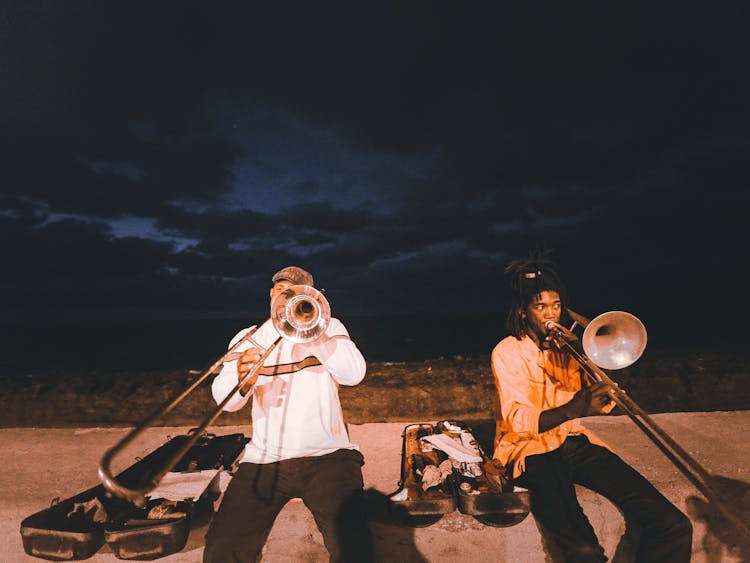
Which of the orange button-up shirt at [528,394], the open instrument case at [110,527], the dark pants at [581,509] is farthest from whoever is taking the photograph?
the orange button-up shirt at [528,394]

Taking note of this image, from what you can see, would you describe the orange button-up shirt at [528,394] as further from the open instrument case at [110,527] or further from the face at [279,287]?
the open instrument case at [110,527]

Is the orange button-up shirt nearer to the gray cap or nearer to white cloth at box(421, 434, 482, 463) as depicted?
white cloth at box(421, 434, 482, 463)

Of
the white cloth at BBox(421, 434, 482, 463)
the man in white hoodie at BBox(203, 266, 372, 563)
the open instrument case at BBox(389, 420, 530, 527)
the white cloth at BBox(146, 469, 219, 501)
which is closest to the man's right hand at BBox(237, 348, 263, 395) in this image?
the man in white hoodie at BBox(203, 266, 372, 563)

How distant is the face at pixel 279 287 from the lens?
3.30 m

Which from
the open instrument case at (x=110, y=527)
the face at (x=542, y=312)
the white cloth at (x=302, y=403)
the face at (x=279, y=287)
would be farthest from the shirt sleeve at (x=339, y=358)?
the face at (x=542, y=312)

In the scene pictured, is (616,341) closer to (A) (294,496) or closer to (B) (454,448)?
(B) (454,448)

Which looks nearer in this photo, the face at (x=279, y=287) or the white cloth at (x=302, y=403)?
the white cloth at (x=302, y=403)

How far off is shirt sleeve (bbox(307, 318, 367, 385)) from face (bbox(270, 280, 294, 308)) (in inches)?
21.1

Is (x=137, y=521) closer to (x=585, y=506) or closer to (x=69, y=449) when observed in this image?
(x=69, y=449)

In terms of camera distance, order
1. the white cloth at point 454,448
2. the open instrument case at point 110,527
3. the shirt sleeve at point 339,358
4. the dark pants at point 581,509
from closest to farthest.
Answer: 1. the dark pants at point 581,509
2. the open instrument case at point 110,527
3. the shirt sleeve at point 339,358
4. the white cloth at point 454,448

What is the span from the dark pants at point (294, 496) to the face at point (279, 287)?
1.36m

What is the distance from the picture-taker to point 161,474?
4.92 feet

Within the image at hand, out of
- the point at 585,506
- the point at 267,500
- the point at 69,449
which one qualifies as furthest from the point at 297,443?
the point at 69,449

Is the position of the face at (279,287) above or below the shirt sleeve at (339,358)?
above
